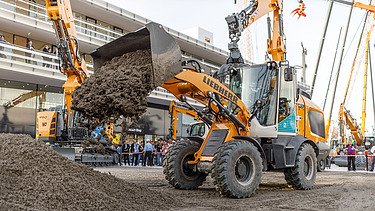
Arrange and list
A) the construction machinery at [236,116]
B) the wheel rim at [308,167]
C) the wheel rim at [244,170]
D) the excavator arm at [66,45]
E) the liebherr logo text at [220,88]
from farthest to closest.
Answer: the excavator arm at [66,45] < the wheel rim at [308,167] < the wheel rim at [244,170] < the liebherr logo text at [220,88] < the construction machinery at [236,116]

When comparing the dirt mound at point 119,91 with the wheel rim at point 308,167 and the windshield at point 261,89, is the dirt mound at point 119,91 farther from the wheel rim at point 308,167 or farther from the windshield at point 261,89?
the wheel rim at point 308,167

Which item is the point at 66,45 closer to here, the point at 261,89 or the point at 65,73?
the point at 65,73

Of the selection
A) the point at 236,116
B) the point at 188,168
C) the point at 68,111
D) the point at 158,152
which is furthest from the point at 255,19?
the point at 158,152

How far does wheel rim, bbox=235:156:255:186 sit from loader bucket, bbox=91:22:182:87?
2409 mm

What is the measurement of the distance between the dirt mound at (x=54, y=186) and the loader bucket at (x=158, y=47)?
6.53 feet

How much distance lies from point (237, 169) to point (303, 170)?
8.77ft

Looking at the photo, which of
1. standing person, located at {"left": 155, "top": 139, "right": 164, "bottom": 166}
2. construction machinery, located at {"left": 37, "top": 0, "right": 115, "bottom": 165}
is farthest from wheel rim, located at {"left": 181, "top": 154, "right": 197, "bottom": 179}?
standing person, located at {"left": 155, "top": 139, "right": 164, "bottom": 166}

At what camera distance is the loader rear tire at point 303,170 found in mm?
10555

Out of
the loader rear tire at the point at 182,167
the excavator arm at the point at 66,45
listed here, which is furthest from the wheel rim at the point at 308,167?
the excavator arm at the point at 66,45

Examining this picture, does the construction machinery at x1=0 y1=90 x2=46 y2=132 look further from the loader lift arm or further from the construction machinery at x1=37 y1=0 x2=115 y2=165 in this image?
the construction machinery at x1=37 y1=0 x2=115 y2=165

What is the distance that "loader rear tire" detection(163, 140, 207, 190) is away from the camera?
33.2ft

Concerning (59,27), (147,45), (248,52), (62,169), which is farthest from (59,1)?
(248,52)

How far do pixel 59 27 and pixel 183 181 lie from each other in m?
9.77

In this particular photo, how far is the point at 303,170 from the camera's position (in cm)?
1077
